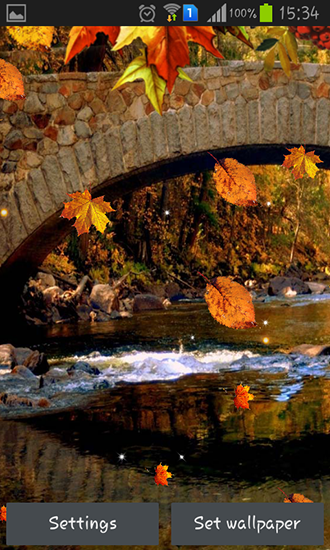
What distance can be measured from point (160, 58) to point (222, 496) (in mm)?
3101

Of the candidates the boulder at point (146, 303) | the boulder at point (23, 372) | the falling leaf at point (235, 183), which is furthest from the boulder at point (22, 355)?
the falling leaf at point (235, 183)

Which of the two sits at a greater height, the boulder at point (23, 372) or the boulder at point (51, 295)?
the boulder at point (23, 372)

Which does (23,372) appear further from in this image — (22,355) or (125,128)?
(125,128)

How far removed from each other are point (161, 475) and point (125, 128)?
5.26m

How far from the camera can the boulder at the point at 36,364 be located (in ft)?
29.1

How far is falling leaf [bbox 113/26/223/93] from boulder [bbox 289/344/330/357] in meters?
8.24

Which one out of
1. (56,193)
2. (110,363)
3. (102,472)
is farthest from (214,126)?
(102,472)

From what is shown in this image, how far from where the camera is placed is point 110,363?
376 inches

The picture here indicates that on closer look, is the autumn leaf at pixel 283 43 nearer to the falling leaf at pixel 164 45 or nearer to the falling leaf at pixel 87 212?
the falling leaf at pixel 164 45

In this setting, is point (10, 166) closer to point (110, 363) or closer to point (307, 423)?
point (110, 363)
